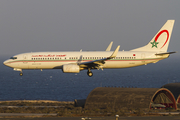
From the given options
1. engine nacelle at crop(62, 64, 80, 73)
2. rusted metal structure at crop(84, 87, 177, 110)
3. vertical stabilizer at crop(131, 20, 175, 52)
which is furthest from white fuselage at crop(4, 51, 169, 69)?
rusted metal structure at crop(84, 87, 177, 110)

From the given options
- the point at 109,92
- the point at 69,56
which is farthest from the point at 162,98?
the point at 69,56

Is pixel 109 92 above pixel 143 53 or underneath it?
underneath

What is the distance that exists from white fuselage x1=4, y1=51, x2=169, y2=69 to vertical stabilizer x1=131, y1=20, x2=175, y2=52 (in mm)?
3099

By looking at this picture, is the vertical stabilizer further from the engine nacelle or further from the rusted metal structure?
the engine nacelle

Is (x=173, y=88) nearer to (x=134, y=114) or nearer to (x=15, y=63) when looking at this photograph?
(x=134, y=114)

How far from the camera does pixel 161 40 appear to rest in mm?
62156

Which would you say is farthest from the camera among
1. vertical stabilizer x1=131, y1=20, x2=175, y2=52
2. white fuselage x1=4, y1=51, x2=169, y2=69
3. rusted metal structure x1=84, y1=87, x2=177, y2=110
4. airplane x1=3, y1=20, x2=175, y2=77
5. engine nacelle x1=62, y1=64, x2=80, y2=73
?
vertical stabilizer x1=131, y1=20, x2=175, y2=52

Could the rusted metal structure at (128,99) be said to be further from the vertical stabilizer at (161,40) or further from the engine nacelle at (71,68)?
the vertical stabilizer at (161,40)

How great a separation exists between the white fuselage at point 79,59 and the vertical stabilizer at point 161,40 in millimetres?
3099

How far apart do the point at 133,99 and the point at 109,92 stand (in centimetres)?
541

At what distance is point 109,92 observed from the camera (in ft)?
181

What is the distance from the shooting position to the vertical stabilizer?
61.5m

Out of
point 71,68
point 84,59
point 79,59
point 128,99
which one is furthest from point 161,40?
point 71,68

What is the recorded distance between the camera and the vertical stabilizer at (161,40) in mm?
61531
